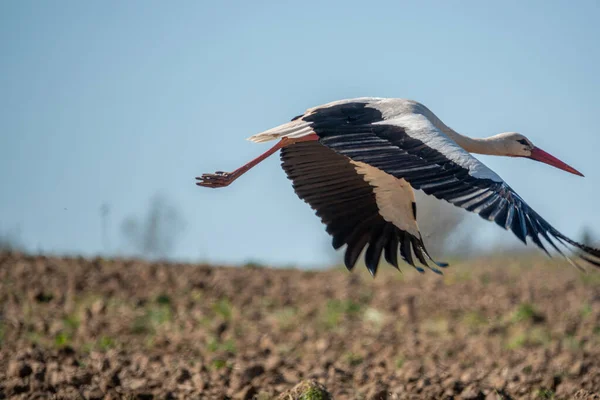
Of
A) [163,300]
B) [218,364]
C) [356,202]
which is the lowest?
[218,364]

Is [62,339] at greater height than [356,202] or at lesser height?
lesser

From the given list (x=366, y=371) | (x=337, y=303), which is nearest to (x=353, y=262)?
(x=366, y=371)

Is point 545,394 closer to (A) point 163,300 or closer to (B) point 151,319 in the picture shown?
(B) point 151,319

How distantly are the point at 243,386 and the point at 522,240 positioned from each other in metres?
2.49

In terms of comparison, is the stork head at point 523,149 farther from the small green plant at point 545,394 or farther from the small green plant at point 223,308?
the small green plant at point 223,308

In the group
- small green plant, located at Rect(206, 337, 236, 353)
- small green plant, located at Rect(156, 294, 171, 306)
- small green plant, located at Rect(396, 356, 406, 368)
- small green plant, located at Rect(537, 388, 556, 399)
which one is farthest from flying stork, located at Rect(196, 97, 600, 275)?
small green plant, located at Rect(156, 294, 171, 306)

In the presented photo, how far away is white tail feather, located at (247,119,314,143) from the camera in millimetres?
8295

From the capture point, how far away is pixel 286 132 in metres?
8.43

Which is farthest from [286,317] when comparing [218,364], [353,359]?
[218,364]

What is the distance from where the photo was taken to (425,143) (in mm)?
7305

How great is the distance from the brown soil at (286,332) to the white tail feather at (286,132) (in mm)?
1945

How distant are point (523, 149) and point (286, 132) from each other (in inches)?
98.9

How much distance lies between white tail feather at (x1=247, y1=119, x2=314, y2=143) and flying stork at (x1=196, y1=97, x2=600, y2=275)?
1 centimetres

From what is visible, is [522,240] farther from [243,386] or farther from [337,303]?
[337,303]
